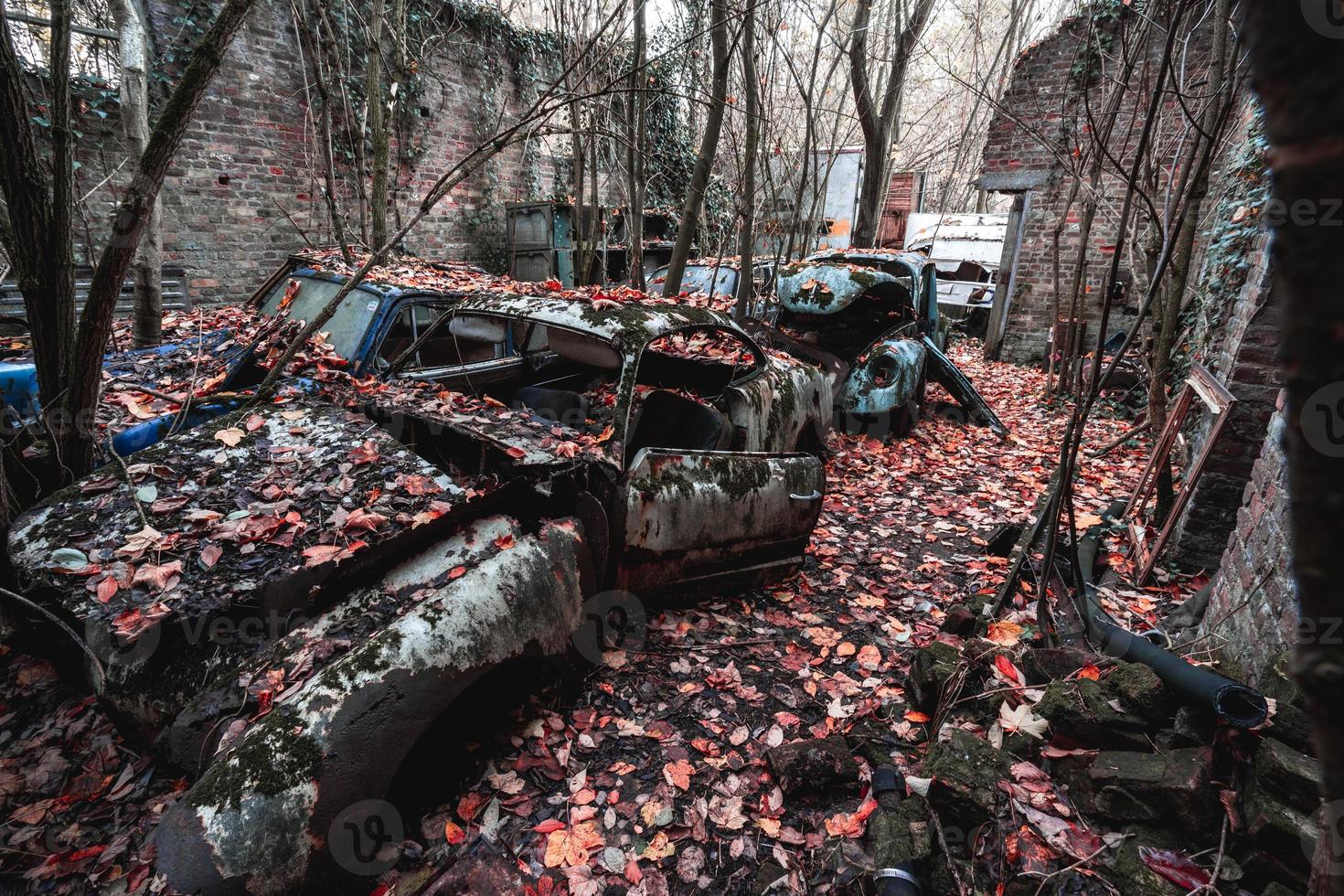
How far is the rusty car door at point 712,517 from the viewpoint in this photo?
2814mm

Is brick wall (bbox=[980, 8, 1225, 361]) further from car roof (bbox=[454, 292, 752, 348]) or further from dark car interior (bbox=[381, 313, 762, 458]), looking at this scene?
car roof (bbox=[454, 292, 752, 348])

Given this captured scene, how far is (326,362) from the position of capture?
141 inches

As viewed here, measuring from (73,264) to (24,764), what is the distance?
73.5 inches

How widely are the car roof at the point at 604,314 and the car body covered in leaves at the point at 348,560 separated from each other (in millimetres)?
17

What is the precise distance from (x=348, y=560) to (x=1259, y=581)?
3.29m

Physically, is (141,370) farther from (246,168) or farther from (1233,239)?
(1233,239)

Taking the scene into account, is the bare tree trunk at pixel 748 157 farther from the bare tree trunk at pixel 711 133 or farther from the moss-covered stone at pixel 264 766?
the moss-covered stone at pixel 264 766

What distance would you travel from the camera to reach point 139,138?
4.33m

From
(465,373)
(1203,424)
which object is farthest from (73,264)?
(1203,424)

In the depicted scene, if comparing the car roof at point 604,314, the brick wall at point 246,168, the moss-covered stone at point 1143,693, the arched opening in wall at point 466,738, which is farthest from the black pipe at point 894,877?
the brick wall at point 246,168

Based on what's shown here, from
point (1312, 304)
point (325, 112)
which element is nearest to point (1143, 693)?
point (1312, 304)

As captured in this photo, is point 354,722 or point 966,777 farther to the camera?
point 966,777

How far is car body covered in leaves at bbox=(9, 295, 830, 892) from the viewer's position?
173 cm

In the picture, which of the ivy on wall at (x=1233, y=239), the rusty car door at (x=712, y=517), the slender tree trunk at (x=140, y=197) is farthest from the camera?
the ivy on wall at (x=1233, y=239)
